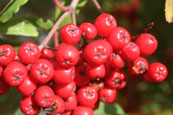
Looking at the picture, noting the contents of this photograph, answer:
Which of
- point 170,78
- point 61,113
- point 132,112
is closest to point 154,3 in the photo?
point 170,78

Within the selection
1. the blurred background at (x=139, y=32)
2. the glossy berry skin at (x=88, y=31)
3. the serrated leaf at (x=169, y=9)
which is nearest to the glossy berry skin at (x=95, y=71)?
the glossy berry skin at (x=88, y=31)

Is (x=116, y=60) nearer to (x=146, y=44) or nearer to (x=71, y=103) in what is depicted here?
(x=146, y=44)

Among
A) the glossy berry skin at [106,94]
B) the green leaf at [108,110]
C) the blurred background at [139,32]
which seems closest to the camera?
the glossy berry skin at [106,94]

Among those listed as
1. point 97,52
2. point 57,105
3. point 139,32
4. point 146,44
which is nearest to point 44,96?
point 57,105

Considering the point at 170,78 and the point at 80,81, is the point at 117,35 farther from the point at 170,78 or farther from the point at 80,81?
the point at 170,78

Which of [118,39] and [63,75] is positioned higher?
[118,39]

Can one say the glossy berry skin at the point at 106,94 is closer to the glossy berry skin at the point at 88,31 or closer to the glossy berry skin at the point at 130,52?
the glossy berry skin at the point at 130,52

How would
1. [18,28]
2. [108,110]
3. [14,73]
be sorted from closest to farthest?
[14,73] → [18,28] → [108,110]
